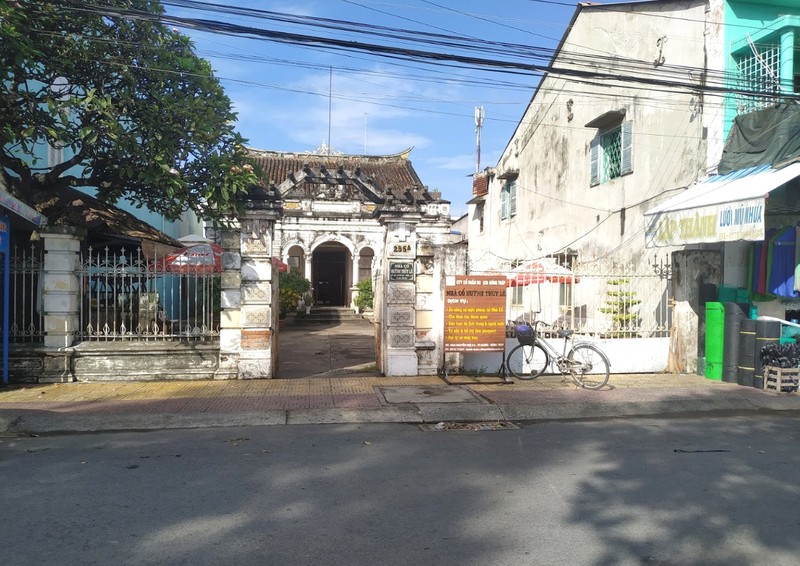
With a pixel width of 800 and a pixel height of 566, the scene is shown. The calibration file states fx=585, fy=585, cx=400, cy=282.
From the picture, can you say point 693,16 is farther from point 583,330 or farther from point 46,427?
point 46,427

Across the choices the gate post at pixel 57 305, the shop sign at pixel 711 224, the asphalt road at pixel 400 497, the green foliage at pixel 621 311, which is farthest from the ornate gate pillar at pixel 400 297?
the gate post at pixel 57 305

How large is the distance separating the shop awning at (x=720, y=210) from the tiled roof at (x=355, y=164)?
54.1ft

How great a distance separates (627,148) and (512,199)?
6886mm

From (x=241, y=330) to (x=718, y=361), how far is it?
8021 millimetres

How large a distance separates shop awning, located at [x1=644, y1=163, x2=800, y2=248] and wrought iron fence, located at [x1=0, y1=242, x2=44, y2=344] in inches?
401

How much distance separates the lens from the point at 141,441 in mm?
6406

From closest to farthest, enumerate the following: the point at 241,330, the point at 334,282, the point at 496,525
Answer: the point at 496,525 → the point at 241,330 → the point at 334,282

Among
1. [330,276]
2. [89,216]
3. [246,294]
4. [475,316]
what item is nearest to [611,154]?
[475,316]

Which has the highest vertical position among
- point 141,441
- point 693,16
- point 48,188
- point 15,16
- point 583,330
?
point 693,16

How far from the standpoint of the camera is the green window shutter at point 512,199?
64.1 ft

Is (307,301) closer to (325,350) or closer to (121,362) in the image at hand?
(325,350)

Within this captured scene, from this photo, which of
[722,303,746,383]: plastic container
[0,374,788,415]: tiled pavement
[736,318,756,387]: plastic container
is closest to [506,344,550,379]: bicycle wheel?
[0,374,788,415]: tiled pavement

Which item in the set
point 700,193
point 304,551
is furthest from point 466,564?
point 700,193

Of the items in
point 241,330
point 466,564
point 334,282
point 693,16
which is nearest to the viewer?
point 466,564
